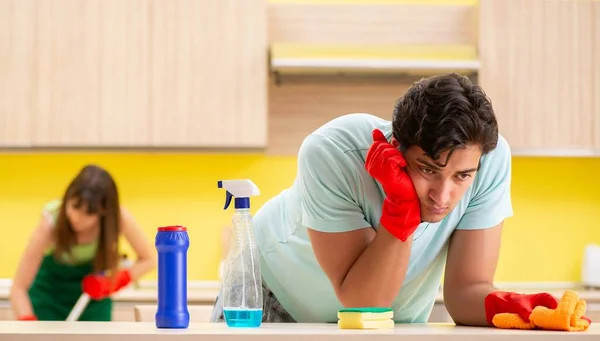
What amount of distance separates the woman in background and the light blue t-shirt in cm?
163

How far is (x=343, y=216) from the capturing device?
1697 millimetres

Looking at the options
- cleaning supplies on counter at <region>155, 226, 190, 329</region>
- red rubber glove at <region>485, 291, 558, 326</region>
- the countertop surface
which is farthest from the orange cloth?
the countertop surface

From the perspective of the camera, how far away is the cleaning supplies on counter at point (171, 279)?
142 centimetres

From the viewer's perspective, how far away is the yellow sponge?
1.40 meters

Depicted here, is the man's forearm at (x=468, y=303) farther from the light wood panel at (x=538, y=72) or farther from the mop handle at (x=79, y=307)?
the light wood panel at (x=538, y=72)

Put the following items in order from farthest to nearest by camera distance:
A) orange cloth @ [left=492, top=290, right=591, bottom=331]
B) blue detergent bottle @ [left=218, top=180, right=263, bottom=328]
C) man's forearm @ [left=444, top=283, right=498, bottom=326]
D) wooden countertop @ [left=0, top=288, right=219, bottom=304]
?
1. wooden countertop @ [left=0, top=288, right=219, bottom=304]
2. man's forearm @ [left=444, top=283, right=498, bottom=326]
3. blue detergent bottle @ [left=218, top=180, right=263, bottom=328]
4. orange cloth @ [left=492, top=290, right=591, bottom=331]

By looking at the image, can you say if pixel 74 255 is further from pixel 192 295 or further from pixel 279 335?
pixel 279 335

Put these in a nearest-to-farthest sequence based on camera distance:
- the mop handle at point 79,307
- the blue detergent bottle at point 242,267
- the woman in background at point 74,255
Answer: the blue detergent bottle at point 242,267 → the mop handle at point 79,307 → the woman in background at point 74,255

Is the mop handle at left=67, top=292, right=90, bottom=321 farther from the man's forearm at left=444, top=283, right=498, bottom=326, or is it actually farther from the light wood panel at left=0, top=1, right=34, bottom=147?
the man's forearm at left=444, top=283, right=498, bottom=326

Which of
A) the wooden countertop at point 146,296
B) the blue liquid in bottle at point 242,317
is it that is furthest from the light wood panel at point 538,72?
the blue liquid in bottle at point 242,317

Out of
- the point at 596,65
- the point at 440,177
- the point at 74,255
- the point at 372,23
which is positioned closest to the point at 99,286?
the point at 74,255

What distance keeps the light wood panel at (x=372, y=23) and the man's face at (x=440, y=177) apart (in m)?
2.63

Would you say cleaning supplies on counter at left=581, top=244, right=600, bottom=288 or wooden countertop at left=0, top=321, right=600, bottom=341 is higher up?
wooden countertop at left=0, top=321, right=600, bottom=341

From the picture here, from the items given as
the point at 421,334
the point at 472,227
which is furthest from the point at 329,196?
the point at 421,334
